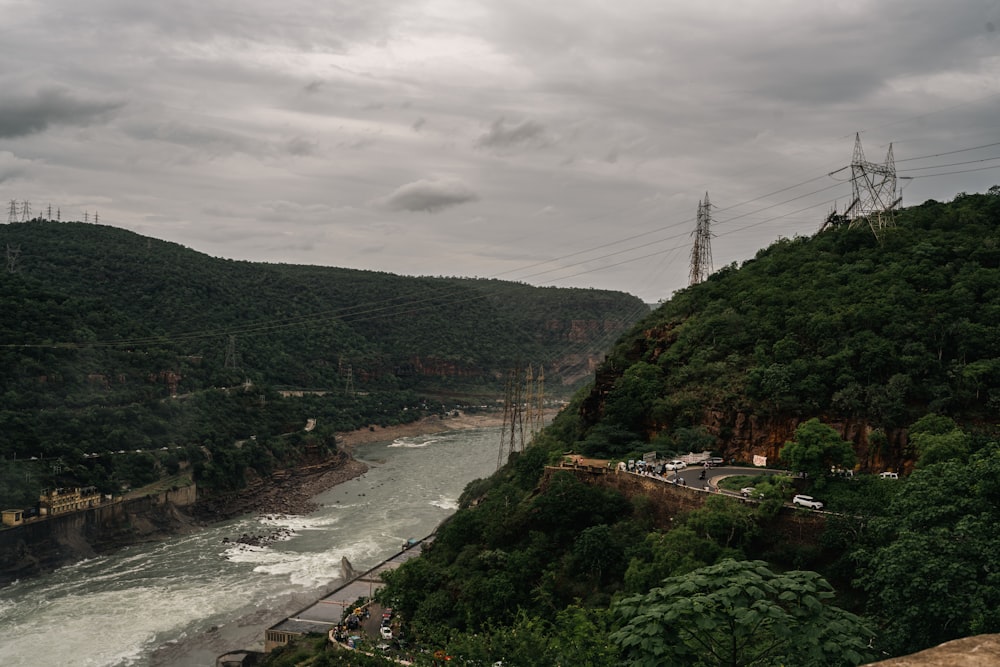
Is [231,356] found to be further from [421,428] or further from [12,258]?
[421,428]

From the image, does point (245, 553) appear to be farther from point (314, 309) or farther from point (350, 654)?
point (314, 309)

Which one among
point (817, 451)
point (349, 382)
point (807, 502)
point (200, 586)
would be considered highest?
point (817, 451)

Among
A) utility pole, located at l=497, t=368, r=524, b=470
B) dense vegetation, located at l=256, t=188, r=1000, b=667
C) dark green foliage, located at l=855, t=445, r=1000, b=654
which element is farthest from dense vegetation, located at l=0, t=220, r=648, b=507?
dark green foliage, located at l=855, t=445, r=1000, b=654

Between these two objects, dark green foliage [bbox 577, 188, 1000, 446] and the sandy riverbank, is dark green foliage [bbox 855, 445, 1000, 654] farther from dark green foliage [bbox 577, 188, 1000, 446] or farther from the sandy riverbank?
the sandy riverbank

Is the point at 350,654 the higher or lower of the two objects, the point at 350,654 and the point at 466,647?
the lower

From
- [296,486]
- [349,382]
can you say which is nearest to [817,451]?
[296,486]

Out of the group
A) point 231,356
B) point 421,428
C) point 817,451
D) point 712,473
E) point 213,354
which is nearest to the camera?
point 817,451

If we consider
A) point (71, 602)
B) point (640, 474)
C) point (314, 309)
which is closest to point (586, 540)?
point (640, 474)

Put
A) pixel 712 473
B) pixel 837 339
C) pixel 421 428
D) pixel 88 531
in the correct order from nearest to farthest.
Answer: pixel 712 473 → pixel 837 339 → pixel 88 531 → pixel 421 428
